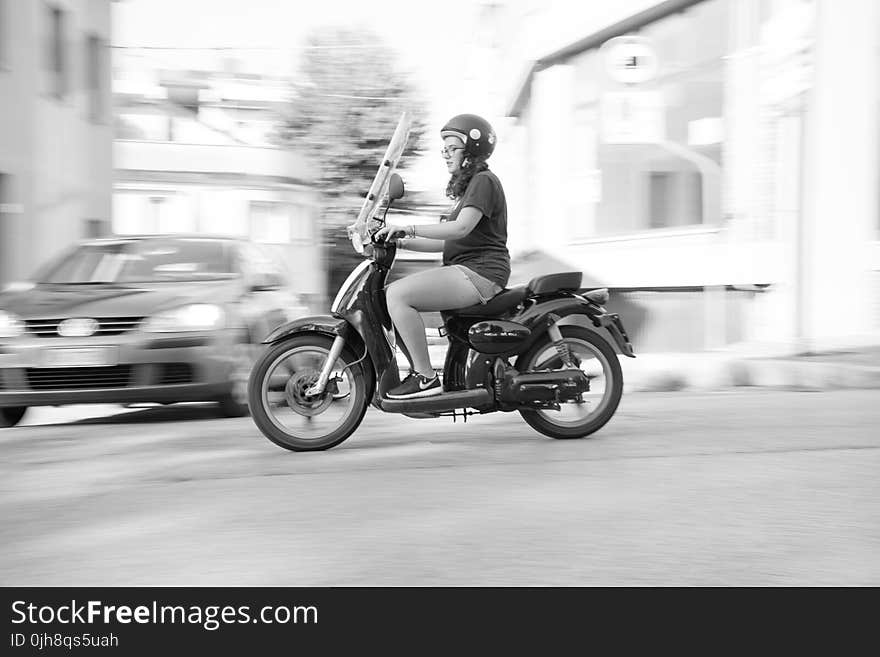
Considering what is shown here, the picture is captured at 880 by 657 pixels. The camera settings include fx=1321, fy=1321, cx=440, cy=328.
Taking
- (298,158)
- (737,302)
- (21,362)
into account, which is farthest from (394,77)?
(21,362)

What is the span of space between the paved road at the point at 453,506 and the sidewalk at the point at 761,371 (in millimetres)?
2737

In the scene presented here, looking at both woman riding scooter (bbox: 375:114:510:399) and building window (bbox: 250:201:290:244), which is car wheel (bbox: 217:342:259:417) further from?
building window (bbox: 250:201:290:244)

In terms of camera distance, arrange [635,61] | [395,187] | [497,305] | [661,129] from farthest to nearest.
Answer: [635,61] < [661,129] < [497,305] < [395,187]

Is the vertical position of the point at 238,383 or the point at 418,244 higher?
the point at 418,244

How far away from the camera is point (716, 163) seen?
659 inches

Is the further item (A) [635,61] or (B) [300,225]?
(B) [300,225]

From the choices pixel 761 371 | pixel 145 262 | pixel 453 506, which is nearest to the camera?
pixel 453 506

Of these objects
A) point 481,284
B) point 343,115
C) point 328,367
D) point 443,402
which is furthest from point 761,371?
point 343,115

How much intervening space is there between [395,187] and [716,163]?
1126 centimetres

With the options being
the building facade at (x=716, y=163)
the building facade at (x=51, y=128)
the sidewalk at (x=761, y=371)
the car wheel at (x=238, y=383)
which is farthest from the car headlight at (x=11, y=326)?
the building facade at (x=51, y=128)

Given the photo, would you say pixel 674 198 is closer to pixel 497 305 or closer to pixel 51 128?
pixel 51 128

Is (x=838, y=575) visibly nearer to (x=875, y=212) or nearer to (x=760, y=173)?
(x=875, y=212)

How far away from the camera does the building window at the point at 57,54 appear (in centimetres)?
1970

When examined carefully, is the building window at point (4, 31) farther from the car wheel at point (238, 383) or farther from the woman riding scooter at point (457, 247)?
the woman riding scooter at point (457, 247)
